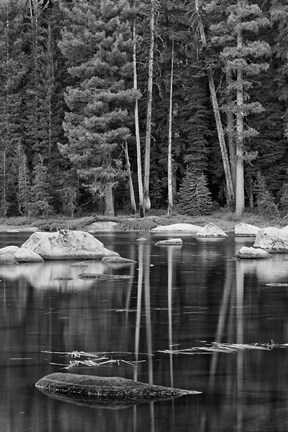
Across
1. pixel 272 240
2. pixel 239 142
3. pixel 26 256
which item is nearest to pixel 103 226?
pixel 239 142

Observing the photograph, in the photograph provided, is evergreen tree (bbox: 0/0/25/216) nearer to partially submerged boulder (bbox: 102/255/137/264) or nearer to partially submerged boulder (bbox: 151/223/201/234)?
partially submerged boulder (bbox: 151/223/201/234)

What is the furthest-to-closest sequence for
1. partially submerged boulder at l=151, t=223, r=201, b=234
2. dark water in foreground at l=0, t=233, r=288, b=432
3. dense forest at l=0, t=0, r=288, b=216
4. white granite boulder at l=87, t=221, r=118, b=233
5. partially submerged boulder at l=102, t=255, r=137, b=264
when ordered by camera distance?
dense forest at l=0, t=0, r=288, b=216 < white granite boulder at l=87, t=221, r=118, b=233 < partially submerged boulder at l=151, t=223, r=201, b=234 < partially submerged boulder at l=102, t=255, r=137, b=264 < dark water in foreground at l=0, t=233, r=288, b=432

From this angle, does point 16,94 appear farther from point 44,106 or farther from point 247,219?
point 247,219

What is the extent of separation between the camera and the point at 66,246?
19031mm

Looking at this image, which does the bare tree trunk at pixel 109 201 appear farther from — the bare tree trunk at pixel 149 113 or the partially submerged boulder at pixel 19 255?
the partially submerged boulder at pixel 19 255

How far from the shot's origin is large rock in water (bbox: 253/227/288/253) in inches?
835

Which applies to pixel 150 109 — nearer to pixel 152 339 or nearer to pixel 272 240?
pixel 272 240

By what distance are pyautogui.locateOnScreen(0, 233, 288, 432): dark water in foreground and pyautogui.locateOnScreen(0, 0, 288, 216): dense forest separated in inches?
951

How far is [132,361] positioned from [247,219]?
31.1 m

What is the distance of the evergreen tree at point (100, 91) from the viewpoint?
131 feet

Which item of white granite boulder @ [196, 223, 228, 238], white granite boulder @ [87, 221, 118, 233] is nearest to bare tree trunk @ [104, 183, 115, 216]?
white granite boulder @ [87, 221, 118, 233]

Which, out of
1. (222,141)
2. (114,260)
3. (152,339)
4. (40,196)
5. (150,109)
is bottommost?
(152,339)

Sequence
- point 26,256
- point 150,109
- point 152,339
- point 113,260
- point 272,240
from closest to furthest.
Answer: point 152,339 < point 26,256 < point 113,260 < point 272,240 < point 150,109

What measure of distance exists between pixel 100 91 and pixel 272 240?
20.9m
